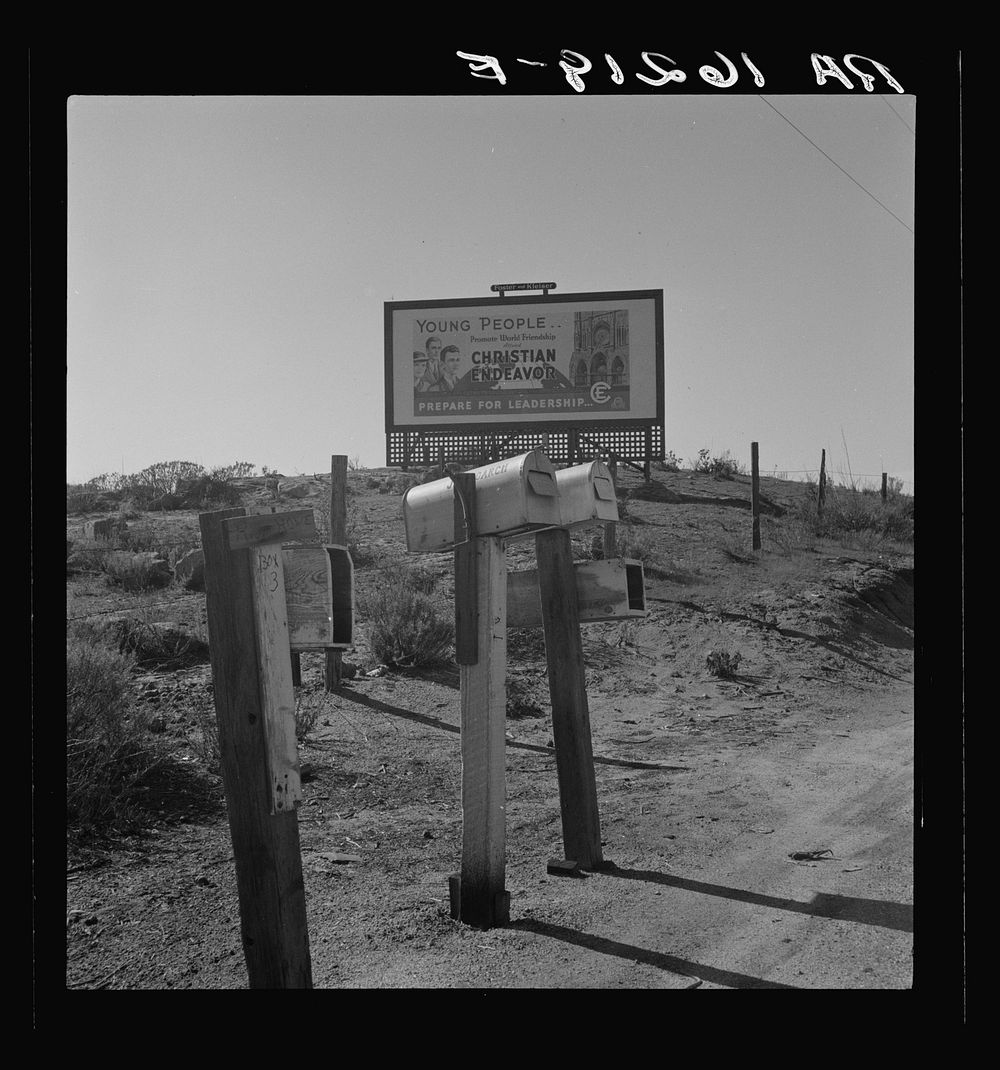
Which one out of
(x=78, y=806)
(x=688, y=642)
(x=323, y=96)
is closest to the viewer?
(x=323, y=96)

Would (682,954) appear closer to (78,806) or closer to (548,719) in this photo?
(78,806)

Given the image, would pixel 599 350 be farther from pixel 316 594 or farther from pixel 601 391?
pixel 316 594

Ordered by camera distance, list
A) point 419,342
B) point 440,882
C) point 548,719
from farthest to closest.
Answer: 1. point 419,342
2. point 548,719
3. point 440,882

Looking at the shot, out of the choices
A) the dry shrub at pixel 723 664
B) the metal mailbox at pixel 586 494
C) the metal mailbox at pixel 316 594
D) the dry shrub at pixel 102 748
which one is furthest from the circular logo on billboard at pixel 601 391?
the metal mailbox at pixel 316 594

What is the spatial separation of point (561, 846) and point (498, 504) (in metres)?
2.11

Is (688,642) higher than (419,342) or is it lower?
lower

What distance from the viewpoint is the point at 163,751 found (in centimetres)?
657

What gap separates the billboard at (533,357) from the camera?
17.7 meters

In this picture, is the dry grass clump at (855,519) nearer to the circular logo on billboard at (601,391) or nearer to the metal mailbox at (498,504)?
the circular logo on billboard at (601,391)

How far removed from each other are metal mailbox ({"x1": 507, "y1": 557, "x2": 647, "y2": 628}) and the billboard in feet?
41.4

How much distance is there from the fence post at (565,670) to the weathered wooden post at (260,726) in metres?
2.40
